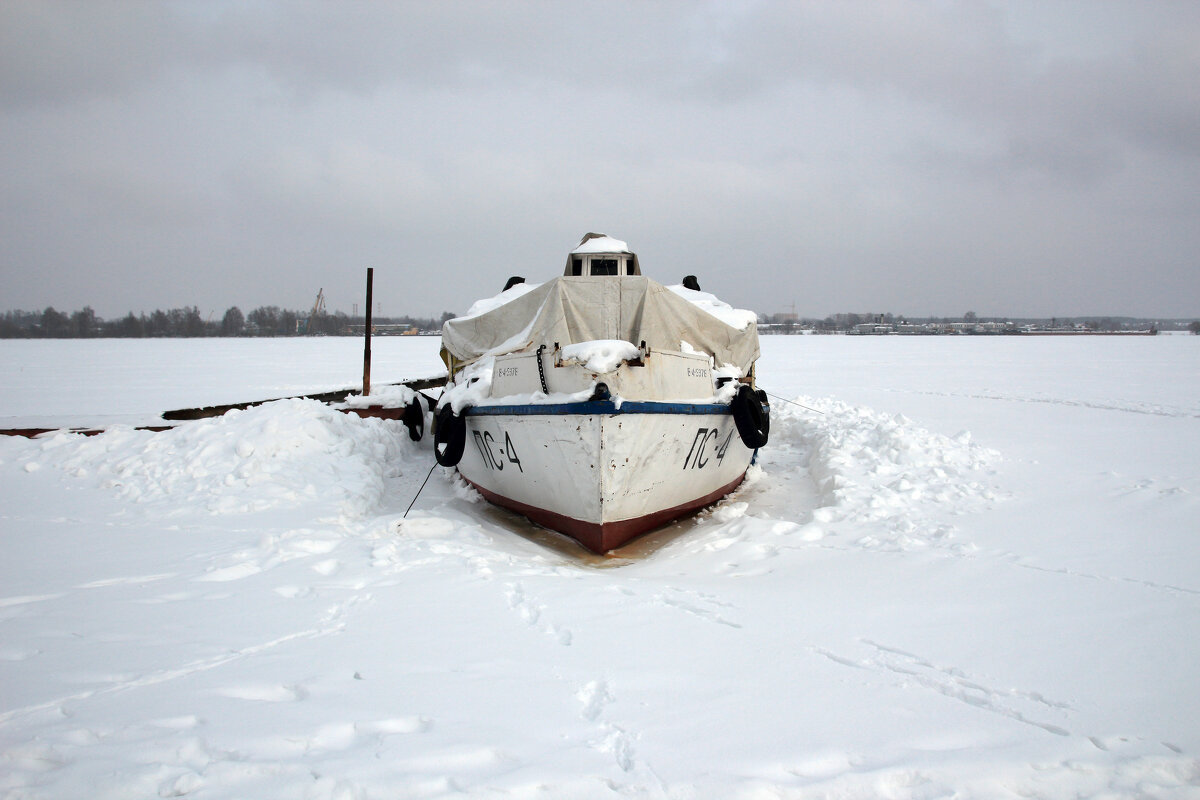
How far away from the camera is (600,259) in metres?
8.53

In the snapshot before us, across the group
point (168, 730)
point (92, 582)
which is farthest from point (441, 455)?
point (168, 730)

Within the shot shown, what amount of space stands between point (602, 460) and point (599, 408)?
0.50 m

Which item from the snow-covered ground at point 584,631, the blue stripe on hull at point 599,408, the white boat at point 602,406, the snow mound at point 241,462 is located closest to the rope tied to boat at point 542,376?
the white boat at point 602,406

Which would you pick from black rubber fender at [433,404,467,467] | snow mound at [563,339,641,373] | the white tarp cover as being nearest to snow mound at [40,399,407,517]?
black rubber fender at [433,404,467,467]

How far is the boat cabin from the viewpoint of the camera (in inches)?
335

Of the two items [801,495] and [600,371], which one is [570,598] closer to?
[600,371]

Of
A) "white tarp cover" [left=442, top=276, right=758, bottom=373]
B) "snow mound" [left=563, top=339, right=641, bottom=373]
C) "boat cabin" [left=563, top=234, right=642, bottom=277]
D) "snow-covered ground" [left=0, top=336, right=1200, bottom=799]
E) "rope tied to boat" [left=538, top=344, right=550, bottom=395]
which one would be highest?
"boat cabin" [left=563, top=234, right=642, bottom=277]

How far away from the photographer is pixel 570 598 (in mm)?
4262

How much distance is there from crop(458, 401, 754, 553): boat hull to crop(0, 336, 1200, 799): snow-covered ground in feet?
1.09

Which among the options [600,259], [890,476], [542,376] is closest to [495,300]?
[600,259]

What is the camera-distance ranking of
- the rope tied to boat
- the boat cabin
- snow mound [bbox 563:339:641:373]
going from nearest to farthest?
snow mound [bbox 563:339:641:373] → the rope tied to boat → the boat cabin

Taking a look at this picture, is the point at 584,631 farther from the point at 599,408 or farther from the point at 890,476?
the point at 890,476

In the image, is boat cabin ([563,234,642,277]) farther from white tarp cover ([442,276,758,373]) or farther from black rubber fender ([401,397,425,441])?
black rubber fender ([401,397,425,441])

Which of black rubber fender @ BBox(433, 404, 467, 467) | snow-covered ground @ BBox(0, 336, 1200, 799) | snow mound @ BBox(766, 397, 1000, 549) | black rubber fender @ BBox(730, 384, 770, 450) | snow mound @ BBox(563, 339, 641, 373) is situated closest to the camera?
snow-covered ground @ BBox(0, 336, 1200, 799)
